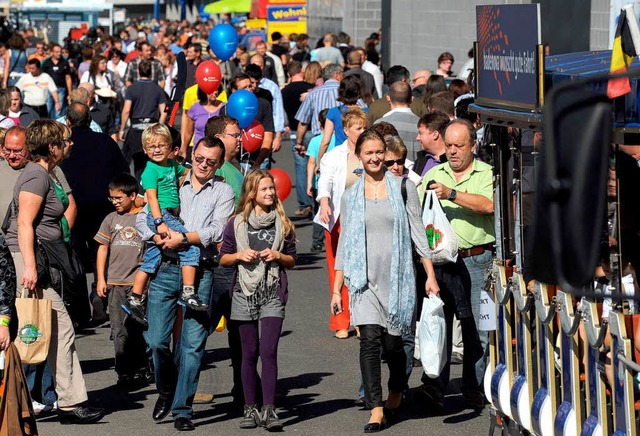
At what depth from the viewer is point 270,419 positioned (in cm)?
775

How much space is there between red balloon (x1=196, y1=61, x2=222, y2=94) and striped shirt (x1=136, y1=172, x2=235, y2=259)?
4820 millimetres

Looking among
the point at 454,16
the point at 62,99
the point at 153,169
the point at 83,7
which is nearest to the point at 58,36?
the point at 83,7

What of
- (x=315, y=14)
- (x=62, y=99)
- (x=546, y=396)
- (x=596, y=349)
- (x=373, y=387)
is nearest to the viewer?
(x=596, y=349)

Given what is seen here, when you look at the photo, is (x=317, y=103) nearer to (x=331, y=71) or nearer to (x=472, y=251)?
(x=331, y=71)

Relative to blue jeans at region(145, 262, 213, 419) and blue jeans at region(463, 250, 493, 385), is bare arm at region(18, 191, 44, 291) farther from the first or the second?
blue jeans at region(463, 250, 493, 385)

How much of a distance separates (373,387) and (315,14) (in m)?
33.2

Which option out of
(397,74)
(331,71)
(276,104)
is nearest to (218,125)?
(276,104)

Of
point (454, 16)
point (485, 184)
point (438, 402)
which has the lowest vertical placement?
point (438, 402)

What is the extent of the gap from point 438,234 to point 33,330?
241 cm

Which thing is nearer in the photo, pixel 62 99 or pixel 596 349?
pixel 596 349

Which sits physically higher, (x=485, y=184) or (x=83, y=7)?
(x=83, y=7)

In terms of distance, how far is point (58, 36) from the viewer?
142ft

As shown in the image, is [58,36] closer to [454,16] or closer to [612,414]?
[454,16]

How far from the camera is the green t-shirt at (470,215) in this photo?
8.27 meters
